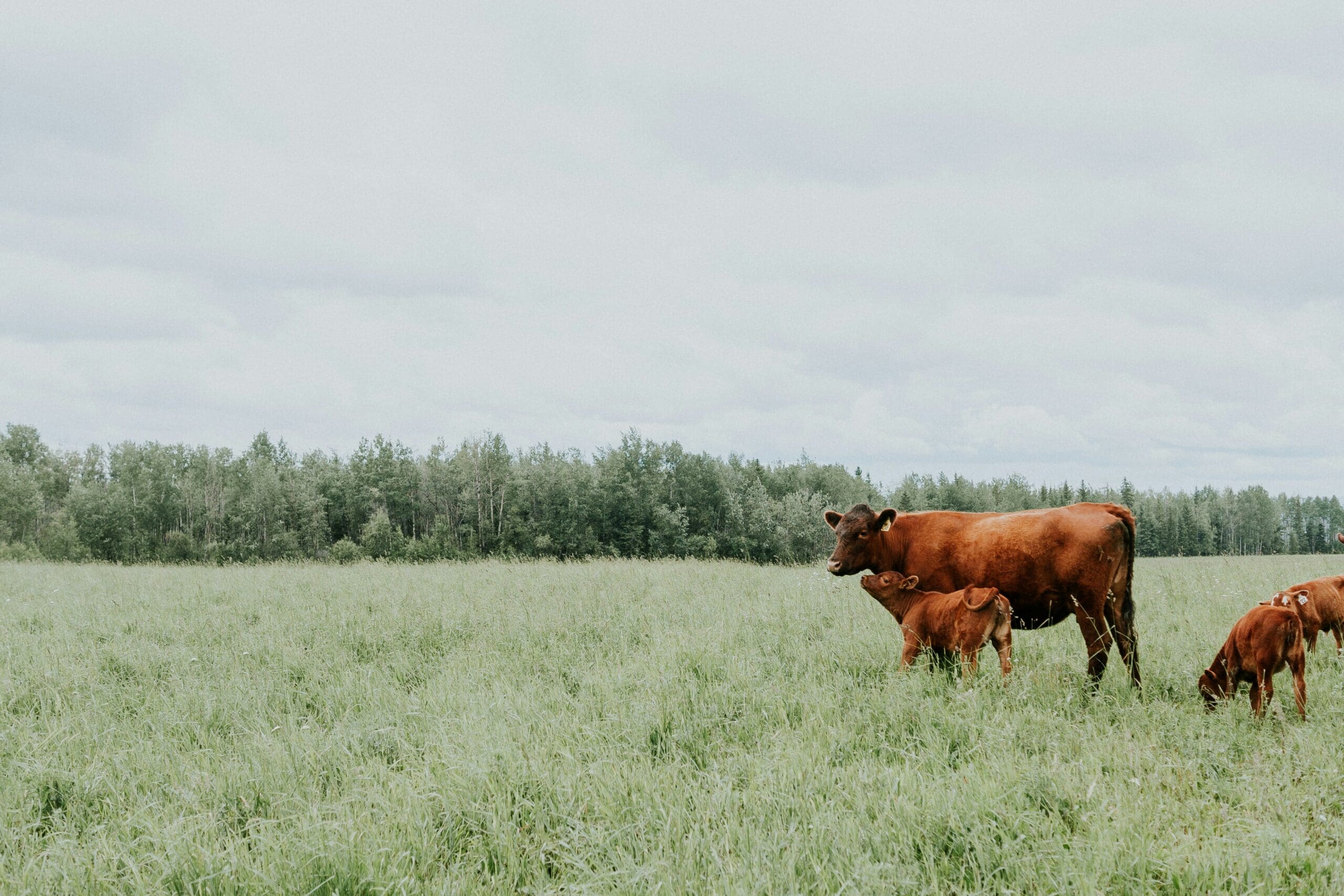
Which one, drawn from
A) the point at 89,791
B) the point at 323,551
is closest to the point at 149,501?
the point at 323,551

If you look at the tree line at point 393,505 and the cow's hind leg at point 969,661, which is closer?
the cow's hind leg at point 969,661

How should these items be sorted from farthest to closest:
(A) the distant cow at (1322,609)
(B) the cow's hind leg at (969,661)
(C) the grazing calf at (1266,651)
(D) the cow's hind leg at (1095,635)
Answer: (A) the distant cow at (1322,609), (D) the cow's hind leg at (1095,635), (B) the cow's hind leg at (969,661), (C) the grazing calf at (1266,651)

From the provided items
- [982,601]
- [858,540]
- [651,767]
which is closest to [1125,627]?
[982,601]

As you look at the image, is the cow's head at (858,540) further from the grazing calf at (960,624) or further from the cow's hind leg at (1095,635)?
the cow's hind leg at (1095,635)

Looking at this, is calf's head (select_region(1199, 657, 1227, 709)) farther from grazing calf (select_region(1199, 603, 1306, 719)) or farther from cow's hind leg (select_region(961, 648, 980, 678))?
cow's hind leg (select_region(961, 648, 980, 678))

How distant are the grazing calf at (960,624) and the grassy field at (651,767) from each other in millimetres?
269

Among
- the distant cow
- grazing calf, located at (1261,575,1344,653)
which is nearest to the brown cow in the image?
grazing calf, located at (1261,575,1344,653)

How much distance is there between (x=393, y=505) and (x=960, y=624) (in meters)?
66.3

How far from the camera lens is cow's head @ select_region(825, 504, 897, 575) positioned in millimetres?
7492

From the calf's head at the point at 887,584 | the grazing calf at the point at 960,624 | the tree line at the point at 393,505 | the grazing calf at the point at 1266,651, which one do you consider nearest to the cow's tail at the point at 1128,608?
the grazing calf at the point at 1266,651

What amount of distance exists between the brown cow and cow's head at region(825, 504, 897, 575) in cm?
10

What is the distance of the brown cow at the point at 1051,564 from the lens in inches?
250

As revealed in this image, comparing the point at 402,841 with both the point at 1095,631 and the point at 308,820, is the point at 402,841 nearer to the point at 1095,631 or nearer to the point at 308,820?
the point at 308,820

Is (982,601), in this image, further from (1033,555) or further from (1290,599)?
(1290,599)
